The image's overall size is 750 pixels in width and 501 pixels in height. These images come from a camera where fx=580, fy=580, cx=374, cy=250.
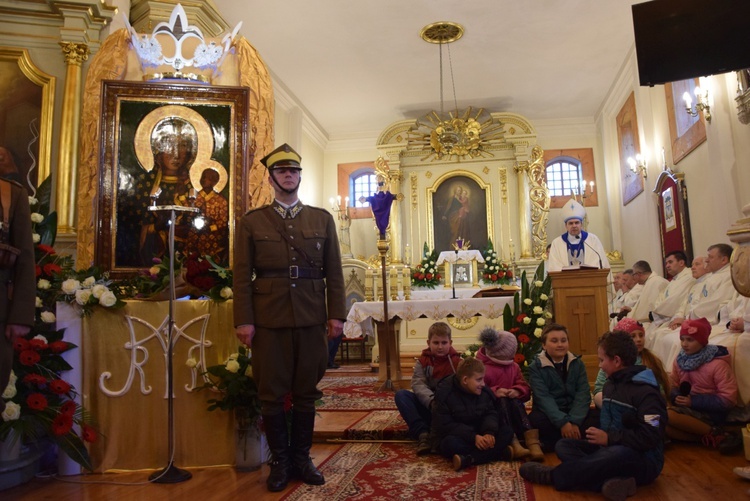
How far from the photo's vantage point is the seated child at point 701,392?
13.0 feet

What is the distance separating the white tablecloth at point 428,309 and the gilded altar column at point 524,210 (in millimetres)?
6096

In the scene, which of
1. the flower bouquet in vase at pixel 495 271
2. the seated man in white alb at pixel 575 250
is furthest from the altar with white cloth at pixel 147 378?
the flower bouquet in vase at pixel 495 271

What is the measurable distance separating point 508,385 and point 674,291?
3.60 m

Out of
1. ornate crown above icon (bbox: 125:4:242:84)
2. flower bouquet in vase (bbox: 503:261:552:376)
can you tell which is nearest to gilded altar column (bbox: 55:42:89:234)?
ornate crown above icon (bbox: 125:4:242:84)

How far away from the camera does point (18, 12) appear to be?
259 inches

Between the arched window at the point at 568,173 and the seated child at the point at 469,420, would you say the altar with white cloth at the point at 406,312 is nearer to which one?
the seated child at the point at 469,420

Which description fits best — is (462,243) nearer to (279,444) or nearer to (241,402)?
(241,402)

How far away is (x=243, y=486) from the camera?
3.28 metres

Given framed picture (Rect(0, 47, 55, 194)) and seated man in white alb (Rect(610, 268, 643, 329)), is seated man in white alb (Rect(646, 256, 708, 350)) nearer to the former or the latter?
seated man in white alb (Rect(610, 268, 643, 329))

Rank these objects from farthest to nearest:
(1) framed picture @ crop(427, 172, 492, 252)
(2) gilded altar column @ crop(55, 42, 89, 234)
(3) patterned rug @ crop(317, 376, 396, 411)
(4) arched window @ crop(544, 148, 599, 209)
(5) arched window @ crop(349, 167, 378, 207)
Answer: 1. (5) arched window @ crop(349, 167, 378, 207)
2. (4) arched window @ crop(544, 148, 599, 209)
3. (1) framed picture @ crop(427, 172, 492, 252)
4. (2) gilded altar column @ crop(55, 42, 89, 234)
5. (3) patterned rug @ crop(317, 376, 396, 411)

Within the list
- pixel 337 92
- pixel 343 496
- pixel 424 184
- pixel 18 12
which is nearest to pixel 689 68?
pixel 343 496

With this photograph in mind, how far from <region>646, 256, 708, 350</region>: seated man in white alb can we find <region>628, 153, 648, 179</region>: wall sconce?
11.5ft

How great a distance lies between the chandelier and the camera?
30.5ft

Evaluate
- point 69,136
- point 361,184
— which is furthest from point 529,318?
point 361,184
